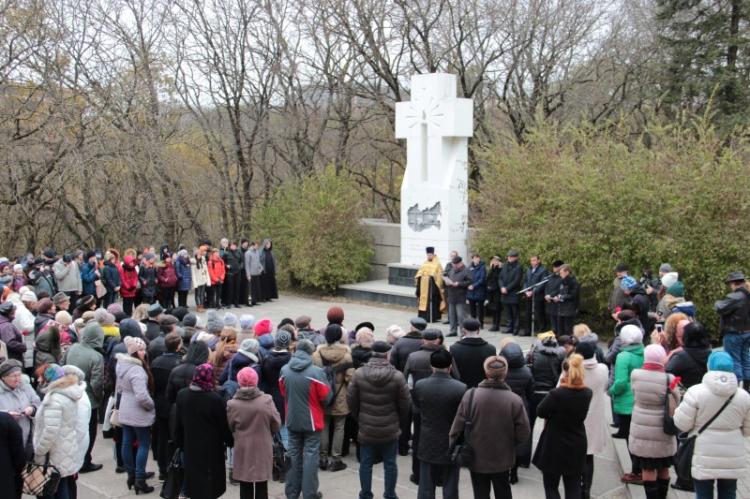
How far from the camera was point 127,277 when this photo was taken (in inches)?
635

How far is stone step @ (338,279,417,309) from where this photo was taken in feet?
59.9

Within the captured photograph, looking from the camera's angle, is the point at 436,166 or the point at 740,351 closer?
the point at 740,351

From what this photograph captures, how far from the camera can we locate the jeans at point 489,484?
6.30m

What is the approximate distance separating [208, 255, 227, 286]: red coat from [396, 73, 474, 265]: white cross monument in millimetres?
4627

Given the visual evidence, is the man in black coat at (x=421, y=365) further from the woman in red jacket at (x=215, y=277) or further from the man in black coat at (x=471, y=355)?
the woman in red jacket at (x=215, y=277)

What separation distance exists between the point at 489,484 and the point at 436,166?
13050mm

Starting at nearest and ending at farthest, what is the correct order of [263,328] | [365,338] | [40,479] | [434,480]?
[40,479] → [434,480] → [365,338] → [263,328]

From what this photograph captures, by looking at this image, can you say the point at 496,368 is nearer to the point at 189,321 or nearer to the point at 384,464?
the point at 384,464

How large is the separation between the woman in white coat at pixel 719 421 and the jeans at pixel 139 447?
4814 mm

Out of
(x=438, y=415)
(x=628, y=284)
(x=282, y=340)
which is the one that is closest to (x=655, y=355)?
(x=438, y=415)

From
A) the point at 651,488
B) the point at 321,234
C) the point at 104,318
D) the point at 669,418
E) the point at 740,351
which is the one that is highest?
the point at 321,234

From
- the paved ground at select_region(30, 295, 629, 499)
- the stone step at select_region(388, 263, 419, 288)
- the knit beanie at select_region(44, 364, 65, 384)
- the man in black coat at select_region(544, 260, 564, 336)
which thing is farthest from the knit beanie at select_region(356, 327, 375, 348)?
the stone step at select_region(388, 263, 419, 288)

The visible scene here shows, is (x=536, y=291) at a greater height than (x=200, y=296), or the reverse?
(x=536, y=291)

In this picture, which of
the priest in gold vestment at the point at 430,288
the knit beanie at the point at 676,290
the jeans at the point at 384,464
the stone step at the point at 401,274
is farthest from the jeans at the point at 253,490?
the stone step at the point at 401,274
